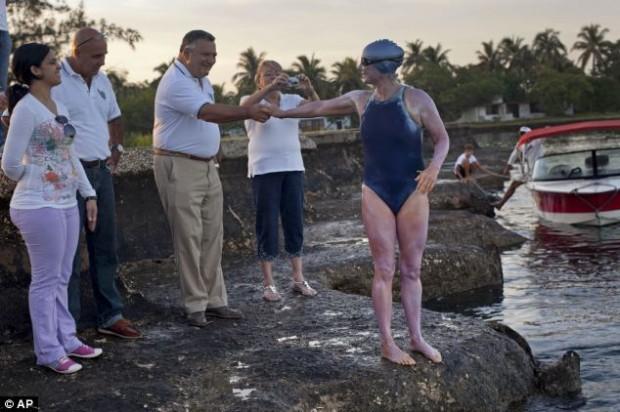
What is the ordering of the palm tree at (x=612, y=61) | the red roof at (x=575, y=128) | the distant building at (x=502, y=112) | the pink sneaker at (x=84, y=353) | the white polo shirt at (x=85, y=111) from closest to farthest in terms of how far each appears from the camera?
the pink sneaker at (x=84, y=353), the white polo shirt at (x=85, y=111), the red roof at (x=575, y=128), the palm tree at (x=612, y=61), the distant building at (x=502, y=112)

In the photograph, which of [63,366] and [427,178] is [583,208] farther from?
[63,366]

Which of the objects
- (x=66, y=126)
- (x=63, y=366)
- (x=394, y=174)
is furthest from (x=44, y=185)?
(x=394, y=174)

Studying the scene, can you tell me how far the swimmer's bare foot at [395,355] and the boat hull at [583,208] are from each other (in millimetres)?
12672

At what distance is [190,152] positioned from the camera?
5.69 meters

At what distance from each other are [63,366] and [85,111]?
160cm

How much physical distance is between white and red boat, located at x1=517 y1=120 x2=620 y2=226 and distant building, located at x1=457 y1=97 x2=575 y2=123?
68.0m

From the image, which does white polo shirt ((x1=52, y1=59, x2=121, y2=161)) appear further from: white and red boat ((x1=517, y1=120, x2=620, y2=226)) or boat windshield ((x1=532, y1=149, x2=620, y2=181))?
boat windshield ((x1=532, y1=149, x2=620, y2=181))

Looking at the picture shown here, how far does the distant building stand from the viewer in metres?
86.3

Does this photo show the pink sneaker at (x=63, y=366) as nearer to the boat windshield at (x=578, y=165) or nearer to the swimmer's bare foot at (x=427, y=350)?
the swimmer's bare foot at (x=427, y=350)

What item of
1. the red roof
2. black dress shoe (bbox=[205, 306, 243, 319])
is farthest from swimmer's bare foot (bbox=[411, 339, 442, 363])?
the red roof

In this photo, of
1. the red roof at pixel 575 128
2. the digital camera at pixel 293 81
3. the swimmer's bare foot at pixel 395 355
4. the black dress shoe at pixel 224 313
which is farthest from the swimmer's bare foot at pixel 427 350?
the red roof at pixel 575 128

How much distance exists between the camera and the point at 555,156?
18703 millimetres

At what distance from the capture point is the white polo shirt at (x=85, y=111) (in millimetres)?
5078

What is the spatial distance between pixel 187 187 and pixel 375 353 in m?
1.75
